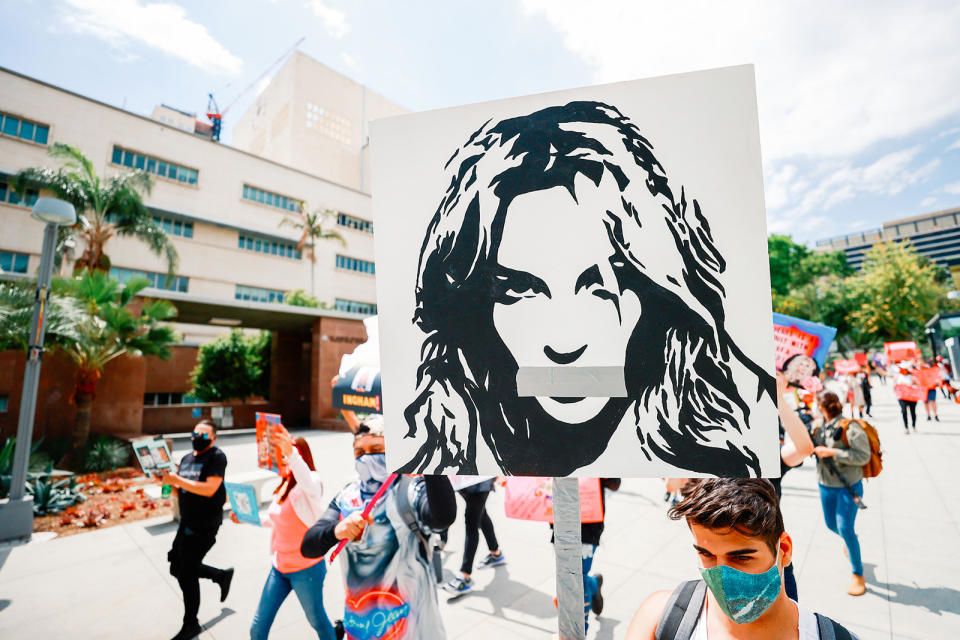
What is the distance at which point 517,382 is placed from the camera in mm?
1289

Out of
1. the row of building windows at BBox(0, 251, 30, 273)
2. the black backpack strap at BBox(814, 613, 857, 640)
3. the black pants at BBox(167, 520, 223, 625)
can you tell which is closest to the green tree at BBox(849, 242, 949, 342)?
the black backpack strap at BBox(814, 613, 857, 640)

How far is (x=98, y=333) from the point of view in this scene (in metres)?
11.8

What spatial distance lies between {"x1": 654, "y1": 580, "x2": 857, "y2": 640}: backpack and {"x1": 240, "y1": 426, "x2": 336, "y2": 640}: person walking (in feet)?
7.85

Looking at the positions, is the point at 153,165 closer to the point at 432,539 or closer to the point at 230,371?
the point at 230,371

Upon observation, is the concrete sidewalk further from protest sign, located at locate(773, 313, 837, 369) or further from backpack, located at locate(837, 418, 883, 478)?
protest sign, located at locate(773, 313, 837, 369)

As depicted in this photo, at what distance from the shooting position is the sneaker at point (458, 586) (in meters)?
4.56

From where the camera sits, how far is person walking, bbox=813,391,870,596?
421cm

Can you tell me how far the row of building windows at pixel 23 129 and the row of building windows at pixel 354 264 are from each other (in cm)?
1980

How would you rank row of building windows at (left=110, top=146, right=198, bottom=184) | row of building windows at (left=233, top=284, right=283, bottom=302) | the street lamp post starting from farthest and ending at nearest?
row of building windows at (left=233, top=284, right=283, bottom=302)
row of building windows at (left=110, top=146, right=198, bottom=184)
the street lamp post

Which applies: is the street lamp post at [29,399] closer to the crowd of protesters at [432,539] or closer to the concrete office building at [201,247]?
the crowd of protesters at [432,539]

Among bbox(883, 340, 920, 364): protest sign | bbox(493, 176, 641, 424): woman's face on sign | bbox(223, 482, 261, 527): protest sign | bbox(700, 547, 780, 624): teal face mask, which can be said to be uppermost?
bbox(883, 340, 920, 364): protest sign

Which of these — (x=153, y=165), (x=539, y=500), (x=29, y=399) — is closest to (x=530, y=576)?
(x=539, y=500)

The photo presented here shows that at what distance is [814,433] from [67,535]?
9698 mm

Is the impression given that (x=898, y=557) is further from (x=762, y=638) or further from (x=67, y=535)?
(x=67, y=535)
